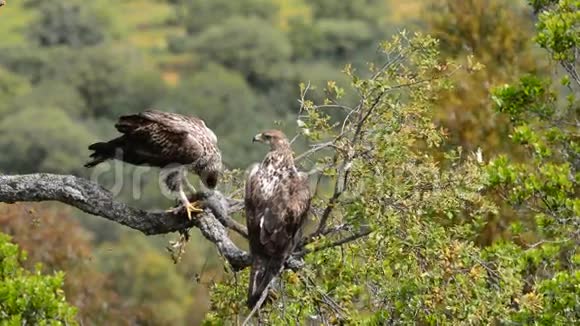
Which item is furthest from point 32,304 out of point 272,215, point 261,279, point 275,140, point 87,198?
point 275,140

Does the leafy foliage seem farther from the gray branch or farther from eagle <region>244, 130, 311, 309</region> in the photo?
eagle <region>244, 130, 311, 309</region>

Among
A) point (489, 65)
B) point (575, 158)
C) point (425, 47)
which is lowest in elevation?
point (425, 47)

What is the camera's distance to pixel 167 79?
82750 millimetres

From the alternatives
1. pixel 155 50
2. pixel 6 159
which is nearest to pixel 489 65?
pixel 6 159

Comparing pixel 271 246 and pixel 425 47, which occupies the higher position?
pixel 425 47

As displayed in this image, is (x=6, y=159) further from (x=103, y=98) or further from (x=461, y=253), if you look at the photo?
(x=461, y=253)

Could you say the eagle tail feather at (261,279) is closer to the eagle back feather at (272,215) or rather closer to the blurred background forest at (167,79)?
the eagle back feather at (272,215)

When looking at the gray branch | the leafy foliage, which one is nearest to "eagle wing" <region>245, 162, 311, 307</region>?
the gray branch

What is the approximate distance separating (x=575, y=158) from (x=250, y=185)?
5015 millimetres

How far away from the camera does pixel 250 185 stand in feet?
30.2

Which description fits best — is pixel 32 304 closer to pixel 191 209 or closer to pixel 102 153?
pixel 102 153

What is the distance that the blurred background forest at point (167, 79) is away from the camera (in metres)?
23.5

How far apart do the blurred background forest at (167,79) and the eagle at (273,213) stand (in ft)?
34.0

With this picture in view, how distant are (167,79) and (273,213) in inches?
2936
